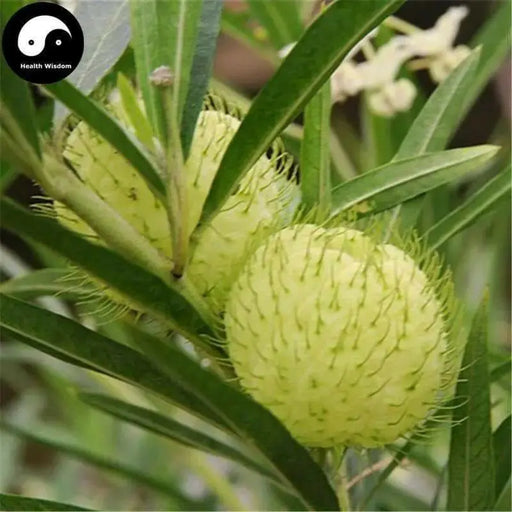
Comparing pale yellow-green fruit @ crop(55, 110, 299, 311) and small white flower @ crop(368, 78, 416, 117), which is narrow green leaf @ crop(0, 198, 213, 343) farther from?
small white flower @ crop(368, 78, 416, 117)

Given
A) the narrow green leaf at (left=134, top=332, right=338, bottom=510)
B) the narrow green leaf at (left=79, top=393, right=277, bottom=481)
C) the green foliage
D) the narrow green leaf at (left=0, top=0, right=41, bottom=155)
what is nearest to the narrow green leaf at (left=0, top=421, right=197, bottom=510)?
the green foliage

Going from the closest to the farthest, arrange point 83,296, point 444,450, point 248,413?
point 248,413
point 83,296
point 444,450

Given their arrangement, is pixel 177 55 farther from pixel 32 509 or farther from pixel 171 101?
pixel 32 509

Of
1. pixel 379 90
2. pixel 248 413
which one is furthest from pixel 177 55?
pixel 379 90

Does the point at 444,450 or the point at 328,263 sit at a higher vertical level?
the point at 444,450

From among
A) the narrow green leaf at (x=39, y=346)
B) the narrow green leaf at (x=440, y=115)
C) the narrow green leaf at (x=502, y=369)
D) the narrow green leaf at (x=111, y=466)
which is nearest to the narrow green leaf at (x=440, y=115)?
the narrow green leaf at (x=440, y=115)

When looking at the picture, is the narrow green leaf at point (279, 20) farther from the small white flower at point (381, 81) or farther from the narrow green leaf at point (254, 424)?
the narrow green leaf at point (254, 424)

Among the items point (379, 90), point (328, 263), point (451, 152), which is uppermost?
point (379, 90)
